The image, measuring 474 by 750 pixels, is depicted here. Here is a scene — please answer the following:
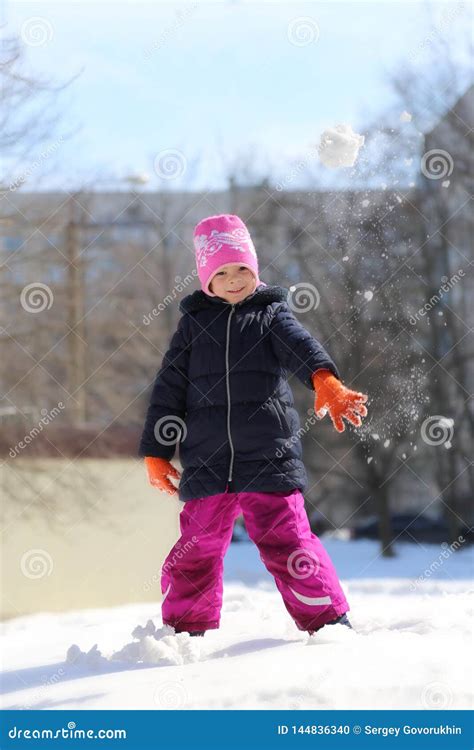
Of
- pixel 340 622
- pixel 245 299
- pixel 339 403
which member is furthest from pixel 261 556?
pixel 245 299

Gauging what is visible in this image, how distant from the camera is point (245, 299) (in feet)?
12.2

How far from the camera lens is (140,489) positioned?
11.1m

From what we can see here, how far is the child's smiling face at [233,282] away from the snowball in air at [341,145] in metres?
0.80

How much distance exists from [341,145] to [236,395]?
130 centimetres

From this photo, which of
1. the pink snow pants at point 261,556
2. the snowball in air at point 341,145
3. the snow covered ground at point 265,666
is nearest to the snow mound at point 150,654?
the snow covered ground at point 265,666

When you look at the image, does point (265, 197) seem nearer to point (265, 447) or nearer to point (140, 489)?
point (140, 489)

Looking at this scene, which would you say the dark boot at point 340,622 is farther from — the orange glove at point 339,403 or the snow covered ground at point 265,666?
the orange glove at point 339,403

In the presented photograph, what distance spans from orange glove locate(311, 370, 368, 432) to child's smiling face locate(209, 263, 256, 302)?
1.93 feet

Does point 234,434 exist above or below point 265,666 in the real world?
above

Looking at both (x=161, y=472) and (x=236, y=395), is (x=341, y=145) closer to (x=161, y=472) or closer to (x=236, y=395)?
(x=236, y=395)

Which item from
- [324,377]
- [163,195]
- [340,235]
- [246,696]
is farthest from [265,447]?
[163,195]

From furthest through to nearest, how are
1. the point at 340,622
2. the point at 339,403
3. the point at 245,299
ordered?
1. the point at 245,299
2. the point at 340,622
3. the point at 339,403

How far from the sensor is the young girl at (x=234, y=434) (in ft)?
11.5

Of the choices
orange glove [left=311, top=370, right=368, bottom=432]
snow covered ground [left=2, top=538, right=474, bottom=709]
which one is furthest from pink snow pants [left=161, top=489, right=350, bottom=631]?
orange glove [left=311, top=370, right=368, bottom=432]
